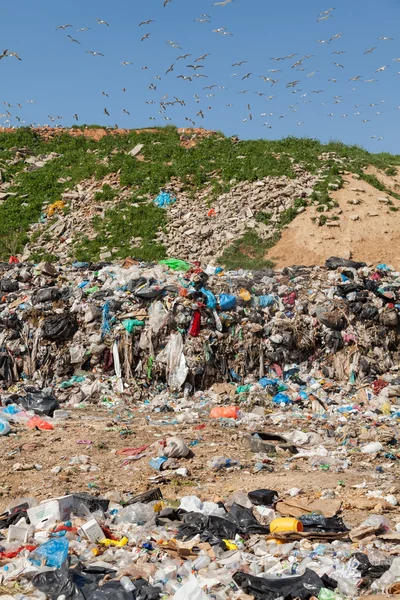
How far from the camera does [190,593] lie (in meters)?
3.07

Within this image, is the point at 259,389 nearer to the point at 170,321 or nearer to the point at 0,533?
the point at 170,321

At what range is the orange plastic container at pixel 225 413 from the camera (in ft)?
25.1

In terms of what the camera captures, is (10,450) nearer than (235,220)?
Yes

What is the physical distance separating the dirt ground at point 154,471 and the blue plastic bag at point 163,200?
11809 mm

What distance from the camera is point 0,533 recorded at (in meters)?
4.25

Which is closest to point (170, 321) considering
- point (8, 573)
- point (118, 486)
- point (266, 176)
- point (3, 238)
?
point (118, 486)

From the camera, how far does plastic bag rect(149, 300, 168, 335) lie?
877cm

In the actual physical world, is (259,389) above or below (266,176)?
below

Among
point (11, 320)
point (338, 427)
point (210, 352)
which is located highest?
point (11, 320)

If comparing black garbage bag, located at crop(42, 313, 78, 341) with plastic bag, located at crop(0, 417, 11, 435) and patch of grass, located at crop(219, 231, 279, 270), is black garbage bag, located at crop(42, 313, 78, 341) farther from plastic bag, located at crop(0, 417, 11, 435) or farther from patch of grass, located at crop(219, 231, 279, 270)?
patch of grass, located at crop(219, 231, 279, 270)

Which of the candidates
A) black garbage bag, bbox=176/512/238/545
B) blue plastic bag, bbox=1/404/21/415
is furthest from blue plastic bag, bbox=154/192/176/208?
black garbage bag, bbox=176/512/238/545

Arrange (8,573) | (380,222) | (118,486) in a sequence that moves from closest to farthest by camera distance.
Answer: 1. (8,573)
2. (118,486)
3. (380,222)

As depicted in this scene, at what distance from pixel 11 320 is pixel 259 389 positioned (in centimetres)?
367

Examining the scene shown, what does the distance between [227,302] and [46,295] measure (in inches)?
105
